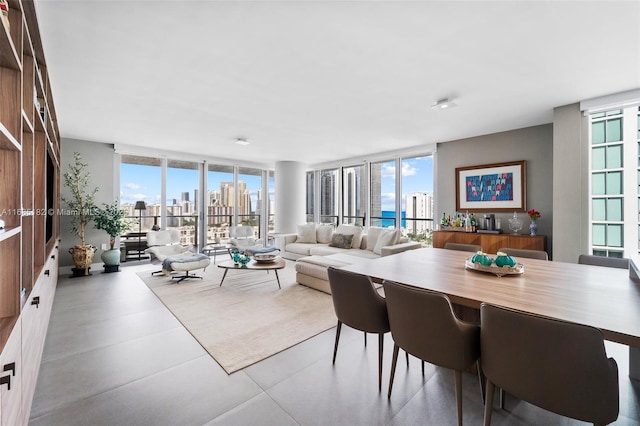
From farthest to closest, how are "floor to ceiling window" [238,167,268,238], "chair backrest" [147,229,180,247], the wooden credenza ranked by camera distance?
"floor to ceiling window" [238,167,268,238]
"chair backrest" [147,229,180,247]
the wooden credenza

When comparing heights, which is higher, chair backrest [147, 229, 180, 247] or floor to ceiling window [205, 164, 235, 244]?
floor to ceiling window [205, 164, 235, 244]

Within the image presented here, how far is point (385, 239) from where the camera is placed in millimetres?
5363

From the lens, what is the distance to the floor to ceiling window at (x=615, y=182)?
344 centimetres

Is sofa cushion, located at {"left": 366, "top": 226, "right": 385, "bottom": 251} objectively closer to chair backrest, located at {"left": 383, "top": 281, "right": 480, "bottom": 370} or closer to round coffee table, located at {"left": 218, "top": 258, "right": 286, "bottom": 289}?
round coffee table, located at {"left": 218, "top": 258, "right": 286, "bottom": 289}

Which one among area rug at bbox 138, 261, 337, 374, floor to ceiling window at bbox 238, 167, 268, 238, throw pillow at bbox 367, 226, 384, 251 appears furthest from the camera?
floor to ceiling window at bbox 238, 167, 268, 238

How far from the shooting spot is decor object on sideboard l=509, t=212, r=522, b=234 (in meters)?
4.55

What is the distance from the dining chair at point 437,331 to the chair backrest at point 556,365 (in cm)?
20

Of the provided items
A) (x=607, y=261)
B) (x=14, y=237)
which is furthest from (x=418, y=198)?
(x=14, y=237)

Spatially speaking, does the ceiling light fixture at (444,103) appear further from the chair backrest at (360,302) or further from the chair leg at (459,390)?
the chair leg at (459,390)

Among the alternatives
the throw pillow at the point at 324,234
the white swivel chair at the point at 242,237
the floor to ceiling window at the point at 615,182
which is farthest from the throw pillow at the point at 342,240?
the floor to ceiling window at the point at 615,182

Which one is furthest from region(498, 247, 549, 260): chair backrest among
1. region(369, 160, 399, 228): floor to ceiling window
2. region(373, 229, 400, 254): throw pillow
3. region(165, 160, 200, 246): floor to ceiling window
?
region(165, 160, 200, 246): floor to ceiling window

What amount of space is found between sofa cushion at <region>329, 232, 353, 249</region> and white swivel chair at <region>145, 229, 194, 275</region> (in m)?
2.91

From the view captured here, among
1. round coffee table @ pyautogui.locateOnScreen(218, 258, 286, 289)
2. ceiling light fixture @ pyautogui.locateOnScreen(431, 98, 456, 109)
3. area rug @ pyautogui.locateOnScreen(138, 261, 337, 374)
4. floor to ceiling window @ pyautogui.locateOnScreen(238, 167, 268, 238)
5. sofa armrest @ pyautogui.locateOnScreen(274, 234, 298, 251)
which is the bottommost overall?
area rug @ pyautogui.locateOnScreen(138, 261, 337, 374)

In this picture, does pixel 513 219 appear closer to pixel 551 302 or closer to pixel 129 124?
pixel 551 302
